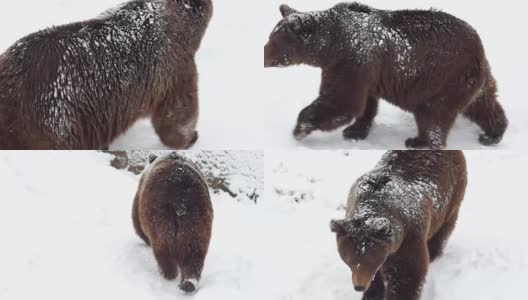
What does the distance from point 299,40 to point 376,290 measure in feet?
9.13

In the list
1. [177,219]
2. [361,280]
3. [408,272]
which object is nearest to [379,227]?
[361,280]

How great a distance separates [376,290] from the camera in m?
7.07

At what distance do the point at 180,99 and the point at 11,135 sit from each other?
1802mm

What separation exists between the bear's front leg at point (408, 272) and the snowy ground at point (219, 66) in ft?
6.53

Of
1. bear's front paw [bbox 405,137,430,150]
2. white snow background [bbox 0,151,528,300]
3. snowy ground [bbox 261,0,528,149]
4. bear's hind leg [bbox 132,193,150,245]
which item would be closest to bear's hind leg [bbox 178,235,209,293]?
white snow background [bbox 0,151,528,300]

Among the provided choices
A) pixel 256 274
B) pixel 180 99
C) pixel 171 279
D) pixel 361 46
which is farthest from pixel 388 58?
pixel 171 279

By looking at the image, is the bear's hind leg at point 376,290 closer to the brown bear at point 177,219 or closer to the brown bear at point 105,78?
the brown bear at point 177,219

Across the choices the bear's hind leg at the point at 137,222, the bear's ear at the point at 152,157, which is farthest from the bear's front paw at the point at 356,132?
the bear's hind leg at the point at 137,222

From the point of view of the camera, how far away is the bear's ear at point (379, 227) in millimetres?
6023

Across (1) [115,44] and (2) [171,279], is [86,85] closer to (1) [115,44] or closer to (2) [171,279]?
(1) [115,44]

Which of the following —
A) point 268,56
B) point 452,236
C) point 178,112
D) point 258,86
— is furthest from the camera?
point 258,86

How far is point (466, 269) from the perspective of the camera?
7.38 metres

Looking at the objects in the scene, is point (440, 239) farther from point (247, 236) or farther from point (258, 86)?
point (258, 86)

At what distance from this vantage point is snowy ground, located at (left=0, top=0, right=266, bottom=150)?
7.60m
